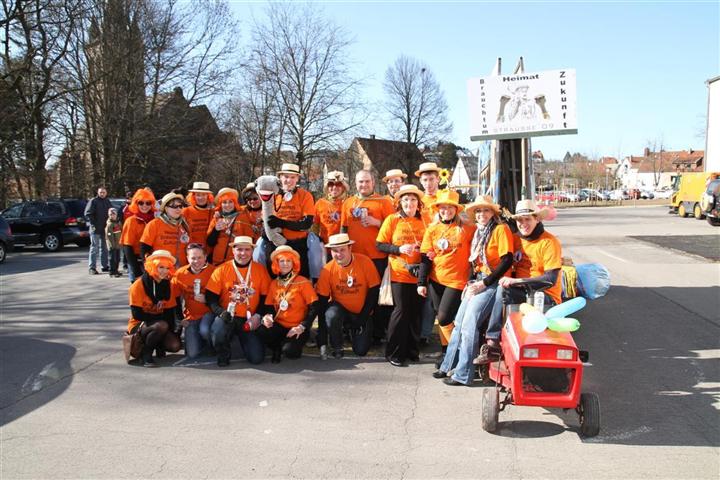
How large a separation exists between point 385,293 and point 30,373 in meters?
3.80

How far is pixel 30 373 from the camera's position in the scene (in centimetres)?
559

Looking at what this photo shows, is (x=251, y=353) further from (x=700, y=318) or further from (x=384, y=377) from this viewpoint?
(x=700, y=318)

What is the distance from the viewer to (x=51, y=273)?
1294 cm

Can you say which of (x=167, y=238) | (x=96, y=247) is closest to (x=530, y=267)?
(x=167, y=238)

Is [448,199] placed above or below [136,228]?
above

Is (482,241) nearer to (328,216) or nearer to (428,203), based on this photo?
(428,203)

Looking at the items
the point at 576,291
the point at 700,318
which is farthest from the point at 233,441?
the point at 700,318

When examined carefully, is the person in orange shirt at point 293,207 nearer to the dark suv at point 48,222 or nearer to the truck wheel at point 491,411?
the truck wheel at point 491,411

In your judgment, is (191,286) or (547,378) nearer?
(547,378)

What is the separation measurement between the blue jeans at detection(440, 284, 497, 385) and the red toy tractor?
0.89m

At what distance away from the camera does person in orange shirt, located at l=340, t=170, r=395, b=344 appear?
639 centimetres

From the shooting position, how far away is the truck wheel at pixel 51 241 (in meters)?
17.8

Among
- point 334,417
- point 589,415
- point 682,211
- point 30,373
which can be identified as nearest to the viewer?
point 589,415

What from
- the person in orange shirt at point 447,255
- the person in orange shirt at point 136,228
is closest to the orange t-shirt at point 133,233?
the person in orange shirt at point 136,228
